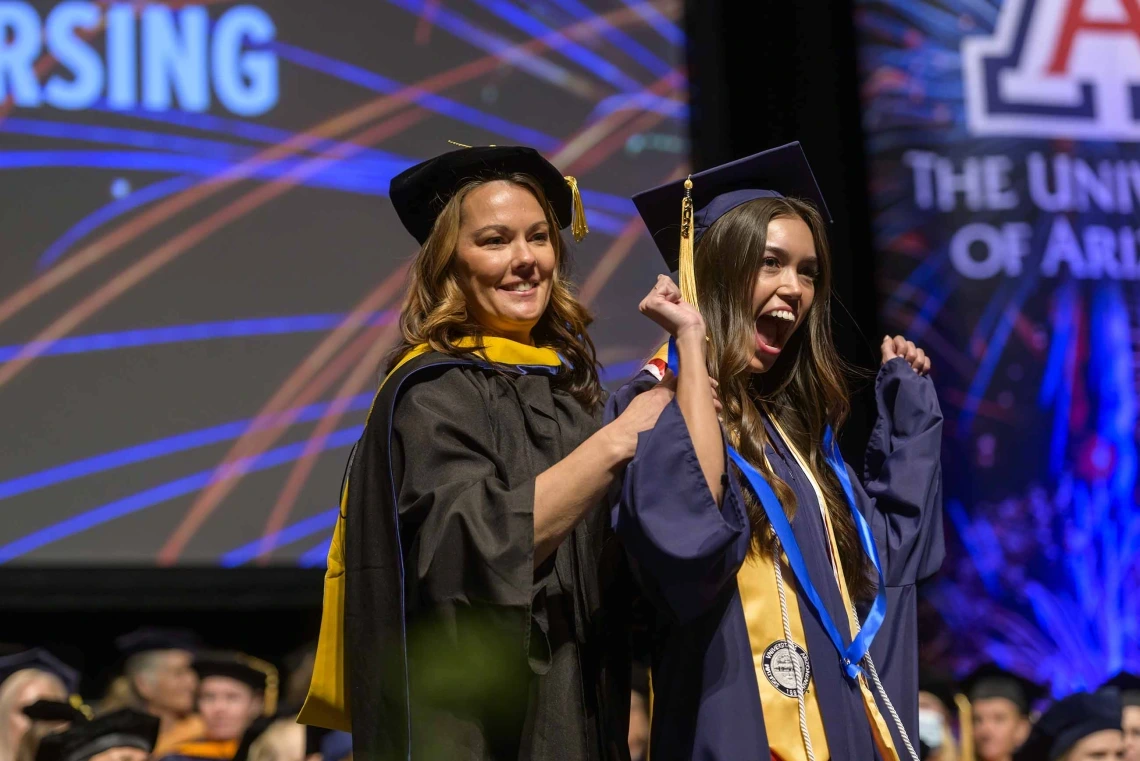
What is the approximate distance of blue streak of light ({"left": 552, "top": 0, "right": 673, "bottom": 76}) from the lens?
4637mm

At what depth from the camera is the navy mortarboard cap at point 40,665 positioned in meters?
3.73

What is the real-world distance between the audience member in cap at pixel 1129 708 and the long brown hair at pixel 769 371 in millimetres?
2463

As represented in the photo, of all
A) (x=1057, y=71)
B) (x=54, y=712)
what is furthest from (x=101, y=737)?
(x=1057, y=71)

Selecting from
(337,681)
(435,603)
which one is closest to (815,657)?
(435,603)

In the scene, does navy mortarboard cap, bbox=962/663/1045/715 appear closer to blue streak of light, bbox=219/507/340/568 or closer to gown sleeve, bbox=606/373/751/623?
blue streak of light, bbox=219/507/340/568

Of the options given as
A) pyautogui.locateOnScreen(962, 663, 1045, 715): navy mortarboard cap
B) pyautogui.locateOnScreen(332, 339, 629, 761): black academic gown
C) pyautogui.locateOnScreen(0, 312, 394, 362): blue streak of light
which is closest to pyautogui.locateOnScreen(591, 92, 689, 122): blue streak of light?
pyautogui.locateOnScreen(0, 312, 394, 362): blue streak of light

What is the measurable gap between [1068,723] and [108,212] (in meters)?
3.51

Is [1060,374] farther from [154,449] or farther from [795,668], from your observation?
[154,449]

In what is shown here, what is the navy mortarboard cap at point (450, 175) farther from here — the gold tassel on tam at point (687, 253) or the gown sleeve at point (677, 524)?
the gown sleeve at point (677, 524)

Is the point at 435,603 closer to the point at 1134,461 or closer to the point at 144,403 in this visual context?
the point at 144,403

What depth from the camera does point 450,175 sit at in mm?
2586

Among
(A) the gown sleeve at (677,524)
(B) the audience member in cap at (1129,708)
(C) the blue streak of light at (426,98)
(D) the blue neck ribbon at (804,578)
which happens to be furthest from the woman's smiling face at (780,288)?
(B) the audience member in cap at (1129,708)

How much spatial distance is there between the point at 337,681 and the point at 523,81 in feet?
8.89

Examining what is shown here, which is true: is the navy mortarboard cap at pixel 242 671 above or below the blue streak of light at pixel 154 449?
below
